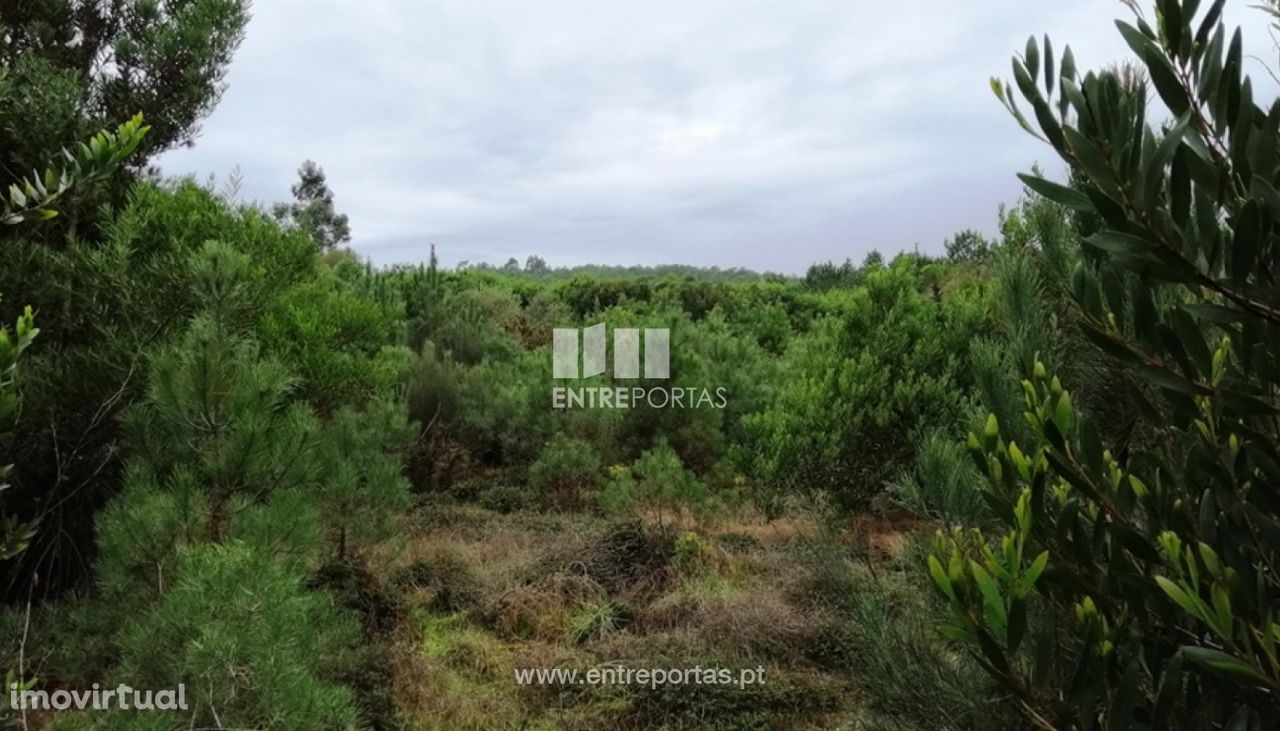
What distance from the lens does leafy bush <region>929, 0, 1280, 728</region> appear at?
812mm

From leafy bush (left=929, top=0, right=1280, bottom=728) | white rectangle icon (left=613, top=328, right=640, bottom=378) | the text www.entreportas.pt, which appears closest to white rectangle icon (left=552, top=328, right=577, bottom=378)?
white rectangle icon (left=613, top=328, right=640, bottom=378)

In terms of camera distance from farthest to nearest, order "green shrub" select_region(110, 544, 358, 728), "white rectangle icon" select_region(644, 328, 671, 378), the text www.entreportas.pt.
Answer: "white rectangle icon" select_region(644, 328, 671, 378)
the text www.entreportas.pt
"green shrub" select_region(110, 544, 358, 728)

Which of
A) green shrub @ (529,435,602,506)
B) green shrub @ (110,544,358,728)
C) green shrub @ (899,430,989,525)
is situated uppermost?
green shrub @ (899,430,989,525)

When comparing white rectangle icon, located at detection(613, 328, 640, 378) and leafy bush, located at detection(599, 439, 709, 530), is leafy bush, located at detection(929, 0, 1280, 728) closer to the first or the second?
leafy bush, located at detection(599, 439, 709, 530)

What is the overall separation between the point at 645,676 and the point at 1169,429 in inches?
110

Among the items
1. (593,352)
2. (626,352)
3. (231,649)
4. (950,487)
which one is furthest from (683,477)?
(231,649)

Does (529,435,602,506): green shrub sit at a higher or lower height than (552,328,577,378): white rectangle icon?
lower

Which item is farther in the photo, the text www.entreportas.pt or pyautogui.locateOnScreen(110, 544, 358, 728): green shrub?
the text www.entreportas.pt

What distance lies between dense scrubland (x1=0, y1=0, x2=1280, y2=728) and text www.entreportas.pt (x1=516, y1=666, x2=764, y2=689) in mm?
53

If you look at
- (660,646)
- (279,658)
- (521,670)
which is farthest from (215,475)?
(660,646)

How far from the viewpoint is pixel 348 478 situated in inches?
145

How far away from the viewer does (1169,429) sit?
3.58ft

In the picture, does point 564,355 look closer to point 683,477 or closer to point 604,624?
point 683,477

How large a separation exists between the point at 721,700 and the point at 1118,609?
2.52 m
